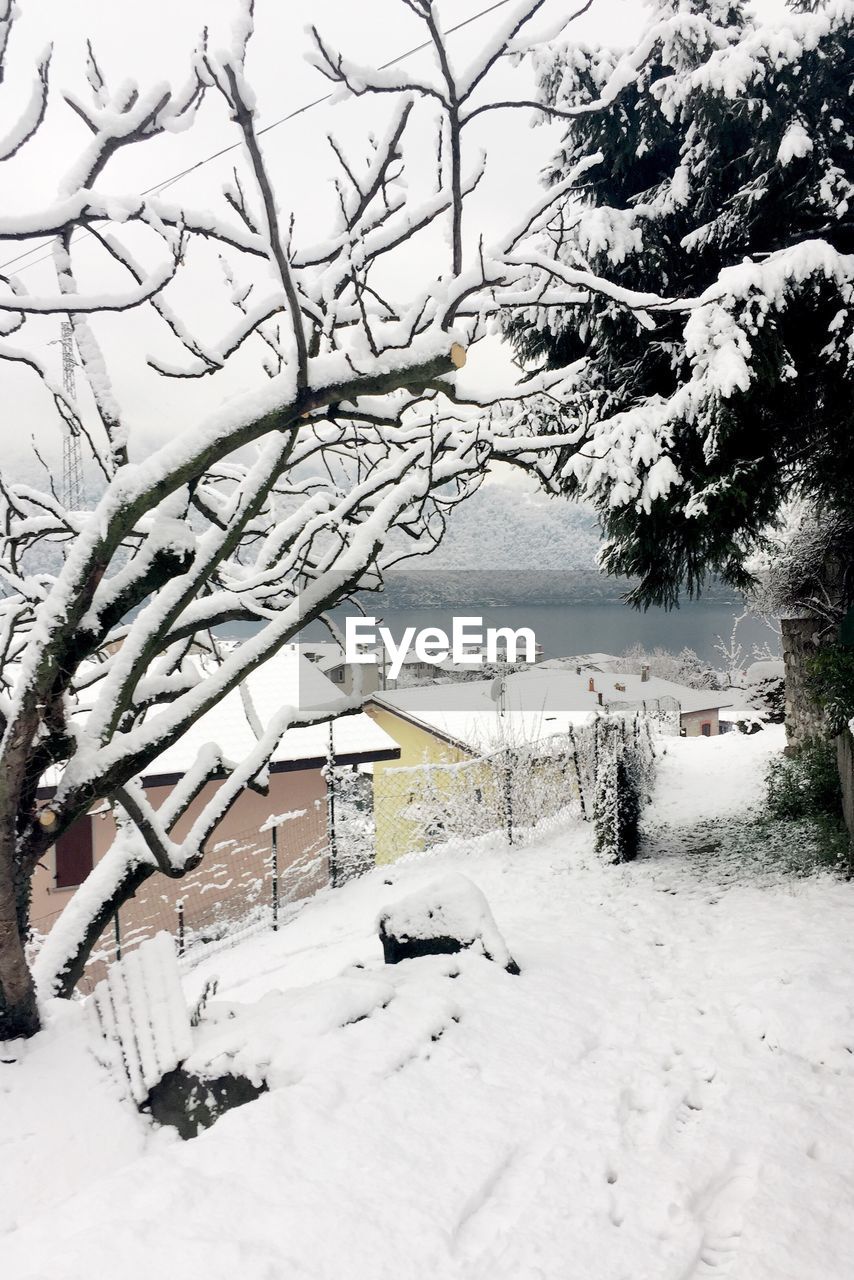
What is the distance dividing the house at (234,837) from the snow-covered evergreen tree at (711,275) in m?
5.33

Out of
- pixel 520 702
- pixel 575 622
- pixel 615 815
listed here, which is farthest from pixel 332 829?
pixel 575 622

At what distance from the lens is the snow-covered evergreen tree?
609 cm

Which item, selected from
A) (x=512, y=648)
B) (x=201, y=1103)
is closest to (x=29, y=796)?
(x=201, y=1103)

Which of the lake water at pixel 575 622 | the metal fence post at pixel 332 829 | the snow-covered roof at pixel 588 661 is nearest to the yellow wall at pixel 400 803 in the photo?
the metal fence post at pixel 332 829

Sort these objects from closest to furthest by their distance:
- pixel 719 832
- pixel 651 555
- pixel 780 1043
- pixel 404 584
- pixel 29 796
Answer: pixel 29 796 → pixel 780 1043 → pixel 651 555 → pixel 719 832 → pixel 404 584

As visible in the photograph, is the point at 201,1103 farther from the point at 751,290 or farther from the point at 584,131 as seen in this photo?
the point at 584,131

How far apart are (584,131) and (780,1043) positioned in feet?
27.7

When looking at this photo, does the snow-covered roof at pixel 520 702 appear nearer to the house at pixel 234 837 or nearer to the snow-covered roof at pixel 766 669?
the house at pixel 234 837

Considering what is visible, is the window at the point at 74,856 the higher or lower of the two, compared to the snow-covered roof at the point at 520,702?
lower

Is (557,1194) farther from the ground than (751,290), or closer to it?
closer to it

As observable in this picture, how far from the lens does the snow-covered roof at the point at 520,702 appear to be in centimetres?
1531

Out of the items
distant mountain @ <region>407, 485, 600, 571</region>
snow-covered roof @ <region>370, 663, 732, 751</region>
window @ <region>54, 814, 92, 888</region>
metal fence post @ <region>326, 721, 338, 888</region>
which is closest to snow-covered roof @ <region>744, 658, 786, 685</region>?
snow-covered roof @ <region>370, 663, 732, 751</region>

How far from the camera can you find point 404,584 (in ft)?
111

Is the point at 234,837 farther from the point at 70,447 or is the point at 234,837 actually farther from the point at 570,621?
the point at 570,621
